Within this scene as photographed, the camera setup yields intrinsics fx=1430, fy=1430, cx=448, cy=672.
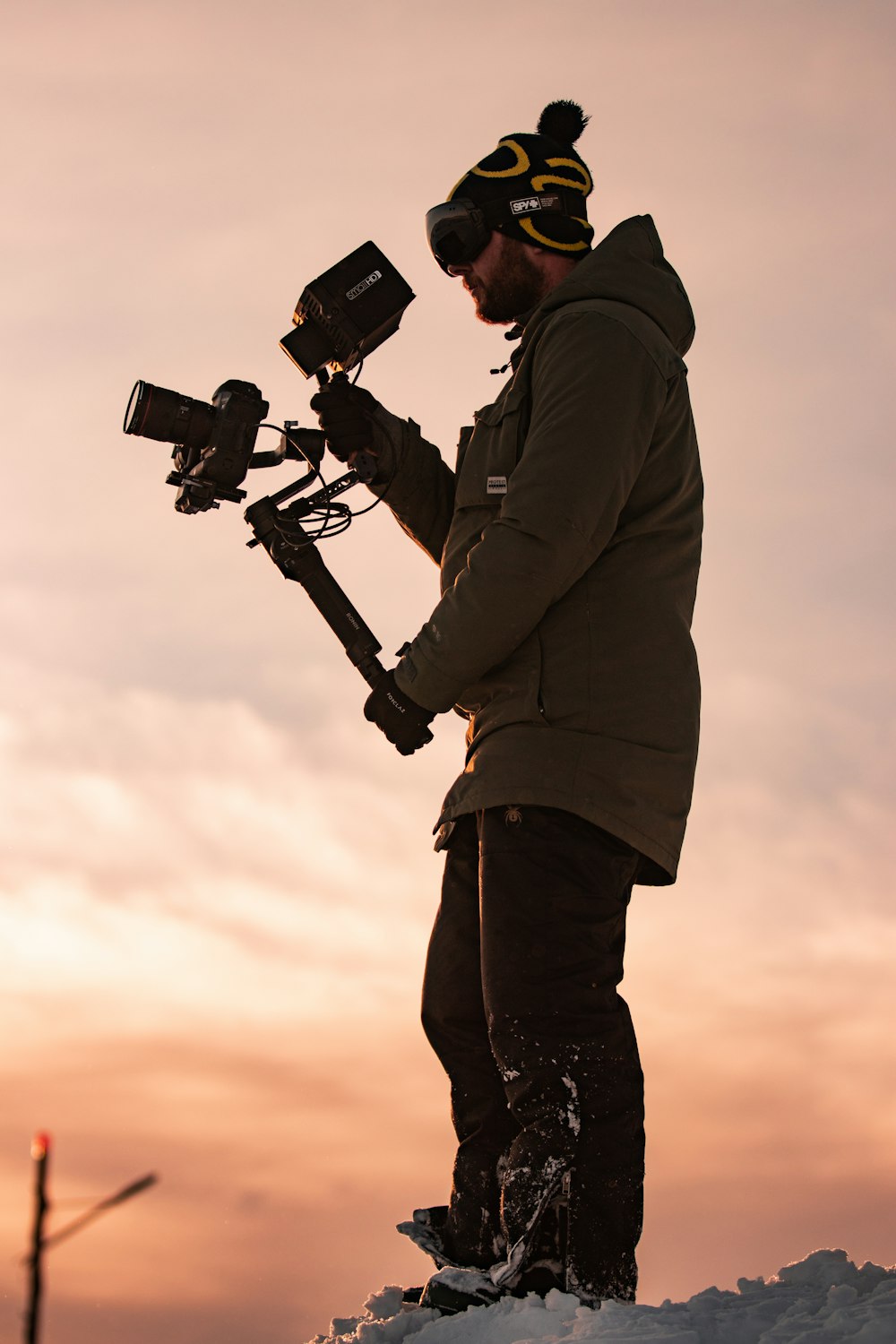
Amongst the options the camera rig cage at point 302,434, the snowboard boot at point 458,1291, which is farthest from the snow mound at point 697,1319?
the camera rig cage at point 302,434

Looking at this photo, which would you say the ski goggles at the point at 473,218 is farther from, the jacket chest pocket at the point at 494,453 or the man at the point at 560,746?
the jacket chest pocket at the point at 494,453

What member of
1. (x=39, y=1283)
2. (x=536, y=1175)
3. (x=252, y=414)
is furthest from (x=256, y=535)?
(x=39, y=1283)

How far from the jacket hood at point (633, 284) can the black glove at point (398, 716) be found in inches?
39.8

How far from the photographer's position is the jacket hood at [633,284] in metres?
3.72

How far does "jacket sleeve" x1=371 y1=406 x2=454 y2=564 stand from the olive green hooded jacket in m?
0.71

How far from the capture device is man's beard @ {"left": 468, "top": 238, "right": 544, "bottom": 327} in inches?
163

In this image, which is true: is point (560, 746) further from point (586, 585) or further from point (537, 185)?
point (537, 185)

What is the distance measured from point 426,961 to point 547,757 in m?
0.73

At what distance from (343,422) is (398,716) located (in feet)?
3.69

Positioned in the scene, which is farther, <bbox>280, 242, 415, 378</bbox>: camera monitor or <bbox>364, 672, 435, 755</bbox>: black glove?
<bbox>280, 242, 415, 378</bbox>: camera monitor

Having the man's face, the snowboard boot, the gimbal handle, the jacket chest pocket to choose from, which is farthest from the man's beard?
the snowboard boot

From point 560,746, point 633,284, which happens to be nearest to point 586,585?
point 560,746

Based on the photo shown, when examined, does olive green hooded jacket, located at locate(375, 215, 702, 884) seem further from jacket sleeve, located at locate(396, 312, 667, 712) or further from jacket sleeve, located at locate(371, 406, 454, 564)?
jacket sleeve, located at locate(371, 406, 454, 564)

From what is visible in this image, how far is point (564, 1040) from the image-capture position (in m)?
3.33
